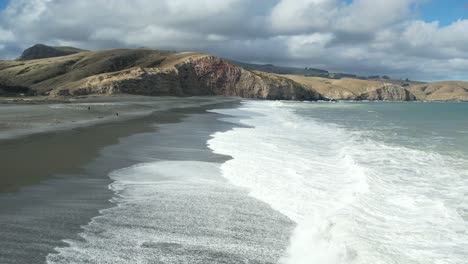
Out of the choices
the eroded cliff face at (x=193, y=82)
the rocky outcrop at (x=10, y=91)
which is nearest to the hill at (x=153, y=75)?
the eroded cliff face at (x=193, y=82)

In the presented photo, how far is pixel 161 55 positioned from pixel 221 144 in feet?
468

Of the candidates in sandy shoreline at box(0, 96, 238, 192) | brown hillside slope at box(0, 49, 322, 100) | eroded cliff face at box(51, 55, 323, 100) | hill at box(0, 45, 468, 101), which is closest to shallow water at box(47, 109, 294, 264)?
sandy shoreline at box(0, 96, 238, 192)

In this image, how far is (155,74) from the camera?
121875 millimetres

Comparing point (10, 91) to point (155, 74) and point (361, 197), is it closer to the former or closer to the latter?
point (155, 74)

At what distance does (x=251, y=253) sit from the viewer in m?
6.57

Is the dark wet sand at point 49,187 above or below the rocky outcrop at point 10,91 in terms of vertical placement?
below

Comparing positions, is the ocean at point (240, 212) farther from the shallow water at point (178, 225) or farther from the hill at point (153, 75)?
the hill at point (153, 75)

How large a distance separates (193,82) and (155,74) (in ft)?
66.1

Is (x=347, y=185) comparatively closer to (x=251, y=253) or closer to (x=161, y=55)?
(x=251, y=253)

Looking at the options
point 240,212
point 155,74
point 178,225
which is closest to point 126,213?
point 178,225

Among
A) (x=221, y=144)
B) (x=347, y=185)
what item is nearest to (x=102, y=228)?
(x=347, y=185)

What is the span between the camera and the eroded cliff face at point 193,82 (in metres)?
109

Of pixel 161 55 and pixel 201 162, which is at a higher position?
pixel 161 55

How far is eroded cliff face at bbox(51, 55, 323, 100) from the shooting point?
358 feet
